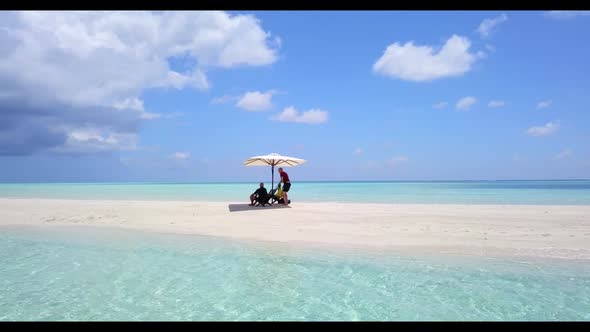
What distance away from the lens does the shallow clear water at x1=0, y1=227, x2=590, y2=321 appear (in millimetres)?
4949

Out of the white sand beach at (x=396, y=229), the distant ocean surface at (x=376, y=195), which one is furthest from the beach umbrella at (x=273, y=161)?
the distant ocean surface at (x=376, y=195)

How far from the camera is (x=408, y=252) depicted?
834 cm

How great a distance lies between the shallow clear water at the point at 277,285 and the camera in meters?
4.95

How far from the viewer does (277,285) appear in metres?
6.06

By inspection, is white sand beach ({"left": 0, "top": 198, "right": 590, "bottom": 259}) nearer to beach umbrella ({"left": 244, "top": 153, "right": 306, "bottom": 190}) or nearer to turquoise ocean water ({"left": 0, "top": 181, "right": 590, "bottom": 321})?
turquoise ocean water ({"left": 0, "top": 181, "right": 590, "bottom": 321})

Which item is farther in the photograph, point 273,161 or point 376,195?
point 376,195

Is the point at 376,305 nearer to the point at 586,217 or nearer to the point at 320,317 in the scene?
the point at 320,317

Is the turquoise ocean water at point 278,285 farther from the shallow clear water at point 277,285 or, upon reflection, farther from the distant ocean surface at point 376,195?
the distant ocean surface at point 376,195

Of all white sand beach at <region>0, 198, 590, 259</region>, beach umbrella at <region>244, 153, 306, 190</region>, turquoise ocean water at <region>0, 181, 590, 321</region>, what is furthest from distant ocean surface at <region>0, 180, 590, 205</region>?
turquoise ocean water at <region>0, 181, 590, 321</region>

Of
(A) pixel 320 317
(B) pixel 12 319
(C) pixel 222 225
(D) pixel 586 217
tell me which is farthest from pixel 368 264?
(D) pixel 586 217

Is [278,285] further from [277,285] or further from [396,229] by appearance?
[396,229]

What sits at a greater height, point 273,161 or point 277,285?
point 273,161

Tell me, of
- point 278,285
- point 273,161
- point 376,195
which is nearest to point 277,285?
point 278,285
